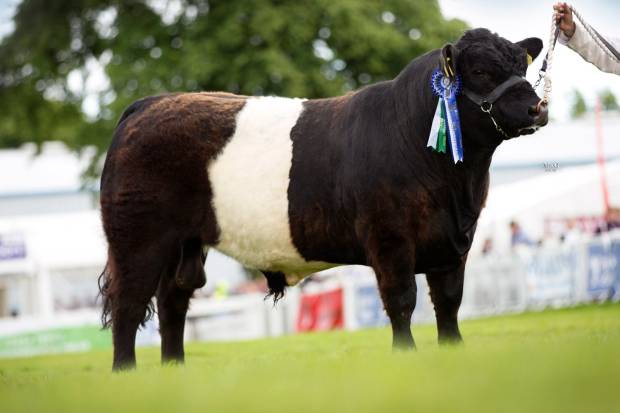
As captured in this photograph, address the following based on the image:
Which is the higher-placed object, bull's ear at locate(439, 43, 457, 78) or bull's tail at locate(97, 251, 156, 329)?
bull's ear at locate(439, 43, 457, 78)

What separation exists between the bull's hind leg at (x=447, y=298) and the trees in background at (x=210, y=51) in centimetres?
1913

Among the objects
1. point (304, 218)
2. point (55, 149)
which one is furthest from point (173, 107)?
point (55, 149)

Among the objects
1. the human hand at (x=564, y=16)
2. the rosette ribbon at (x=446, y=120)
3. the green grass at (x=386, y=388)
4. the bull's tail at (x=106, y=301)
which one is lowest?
the green grass at (x=386, y=388)

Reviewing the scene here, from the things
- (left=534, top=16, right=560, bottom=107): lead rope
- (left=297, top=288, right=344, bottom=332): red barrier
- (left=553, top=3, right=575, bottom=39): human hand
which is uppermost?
(left=553, top=3, right=575, bottom=39): human hand

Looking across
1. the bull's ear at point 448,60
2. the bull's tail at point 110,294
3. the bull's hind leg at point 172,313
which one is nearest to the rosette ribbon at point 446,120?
the bull's ear at point 448,60

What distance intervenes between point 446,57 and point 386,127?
675 mm

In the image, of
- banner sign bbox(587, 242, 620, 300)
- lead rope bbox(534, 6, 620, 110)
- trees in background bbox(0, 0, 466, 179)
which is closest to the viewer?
lead rope bbox(534, 6, 620, 110)

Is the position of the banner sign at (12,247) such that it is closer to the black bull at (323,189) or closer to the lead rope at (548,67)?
the black bull at (323,189)

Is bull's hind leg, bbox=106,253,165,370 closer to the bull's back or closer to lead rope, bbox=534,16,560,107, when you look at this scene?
the bull's back

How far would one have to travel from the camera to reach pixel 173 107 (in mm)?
8602

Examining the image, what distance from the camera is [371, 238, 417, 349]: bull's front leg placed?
23.8 feet

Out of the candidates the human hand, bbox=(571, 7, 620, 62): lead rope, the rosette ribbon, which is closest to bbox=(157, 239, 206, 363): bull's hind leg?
the rosette ribbon

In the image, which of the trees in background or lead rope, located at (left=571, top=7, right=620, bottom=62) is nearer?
lead rope, located at (left=571, top=7, right=620, bottom=62)

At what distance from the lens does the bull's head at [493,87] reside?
7215mm
